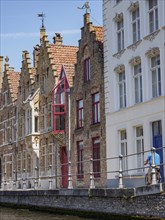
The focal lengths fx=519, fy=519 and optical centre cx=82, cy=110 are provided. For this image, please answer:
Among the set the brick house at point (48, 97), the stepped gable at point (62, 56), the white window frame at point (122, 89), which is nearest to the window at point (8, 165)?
the brick house at point (48, 97)

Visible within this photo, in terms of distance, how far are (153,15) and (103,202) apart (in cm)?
824

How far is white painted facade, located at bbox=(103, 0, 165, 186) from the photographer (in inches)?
854

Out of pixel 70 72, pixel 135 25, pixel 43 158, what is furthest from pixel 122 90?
pixel 43 158

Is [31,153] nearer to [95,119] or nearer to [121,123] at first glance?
[95,119]

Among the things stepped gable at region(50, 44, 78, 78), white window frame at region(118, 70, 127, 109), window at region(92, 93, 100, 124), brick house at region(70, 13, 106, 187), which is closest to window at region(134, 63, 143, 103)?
white window frame at region(118, 70, 127, 109)

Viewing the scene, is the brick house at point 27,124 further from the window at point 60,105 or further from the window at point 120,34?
the window at point 120,34

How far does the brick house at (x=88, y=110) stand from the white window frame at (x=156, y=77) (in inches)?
208

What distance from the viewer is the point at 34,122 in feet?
120

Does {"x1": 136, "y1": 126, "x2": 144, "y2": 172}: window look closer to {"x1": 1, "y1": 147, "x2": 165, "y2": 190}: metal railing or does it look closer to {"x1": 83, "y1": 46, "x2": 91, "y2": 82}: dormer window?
{"x1": 1, "y1": 147, "x2": 165, "y2": 190}: metal railing

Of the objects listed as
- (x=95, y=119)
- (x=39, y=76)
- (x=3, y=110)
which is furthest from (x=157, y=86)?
(x=3, y=110)

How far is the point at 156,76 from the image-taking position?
2183 centimetres

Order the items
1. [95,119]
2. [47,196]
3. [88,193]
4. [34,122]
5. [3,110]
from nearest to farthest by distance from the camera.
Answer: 1. [88,193]
2. [47,196]
3. [95,119]
4. [34,122]
5. [3,110]

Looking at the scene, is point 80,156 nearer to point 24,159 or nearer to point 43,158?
point 43,158

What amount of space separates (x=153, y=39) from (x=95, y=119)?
24.7 ft
